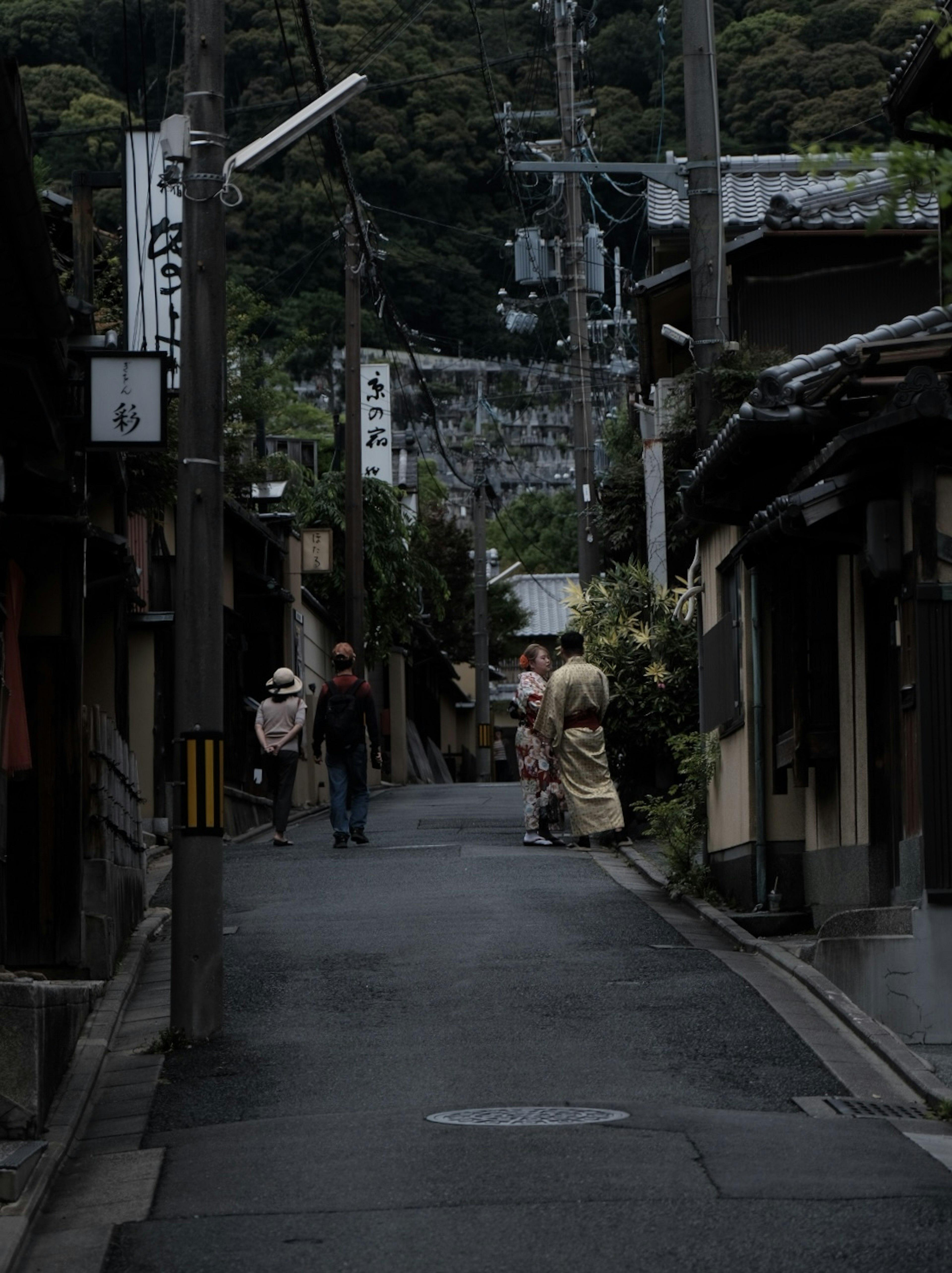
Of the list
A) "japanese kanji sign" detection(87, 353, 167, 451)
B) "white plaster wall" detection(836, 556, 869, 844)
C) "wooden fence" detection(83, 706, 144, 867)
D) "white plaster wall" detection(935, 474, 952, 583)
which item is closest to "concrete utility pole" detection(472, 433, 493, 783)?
"wooden fence" detection(83, 706, 144, 867)

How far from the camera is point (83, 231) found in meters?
12.8

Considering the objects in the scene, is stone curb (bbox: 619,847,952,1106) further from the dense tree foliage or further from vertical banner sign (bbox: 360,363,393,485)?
the dense tree foliage

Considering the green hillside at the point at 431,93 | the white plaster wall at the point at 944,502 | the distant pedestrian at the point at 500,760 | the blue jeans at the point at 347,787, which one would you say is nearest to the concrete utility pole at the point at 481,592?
the green hillside at the point at 431,93

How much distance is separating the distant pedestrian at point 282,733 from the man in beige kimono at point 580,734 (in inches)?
114

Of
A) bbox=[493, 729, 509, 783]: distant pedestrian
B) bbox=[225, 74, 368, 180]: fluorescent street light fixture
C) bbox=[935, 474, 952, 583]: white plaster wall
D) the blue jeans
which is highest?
bbox=[225, 74, 368, 180]: fluorescent street light fixture

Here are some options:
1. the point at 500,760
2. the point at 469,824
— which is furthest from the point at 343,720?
the point at 500,760

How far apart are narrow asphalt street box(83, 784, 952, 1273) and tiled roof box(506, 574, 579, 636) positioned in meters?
57.1

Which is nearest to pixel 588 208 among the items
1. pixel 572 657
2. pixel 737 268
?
pixel 737 268

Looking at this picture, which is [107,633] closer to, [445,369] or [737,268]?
[737,268]

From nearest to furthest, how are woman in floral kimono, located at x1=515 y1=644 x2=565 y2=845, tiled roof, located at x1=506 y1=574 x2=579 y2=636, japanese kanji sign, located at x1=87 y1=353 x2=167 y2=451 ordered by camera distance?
japanese kanji sign, located at x1=87 y1=353 x2=167 y2=451 < woman in floral kimono, located at x1=515 y1=644 x2=565 y2=845 < tiled roof, located at x1=506 y1=574 x2=579 y2=636

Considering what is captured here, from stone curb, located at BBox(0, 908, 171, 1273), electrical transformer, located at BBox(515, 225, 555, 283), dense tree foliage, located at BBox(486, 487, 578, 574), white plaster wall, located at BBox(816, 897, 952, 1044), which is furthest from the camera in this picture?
dense tree foliage, located at BBox(486, 487, 578, 574)

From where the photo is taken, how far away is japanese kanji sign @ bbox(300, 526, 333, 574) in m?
32.3

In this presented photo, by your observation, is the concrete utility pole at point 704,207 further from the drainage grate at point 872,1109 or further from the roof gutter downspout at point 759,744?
the drainage grate at point 872,1109

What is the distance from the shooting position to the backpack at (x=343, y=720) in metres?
19.5
